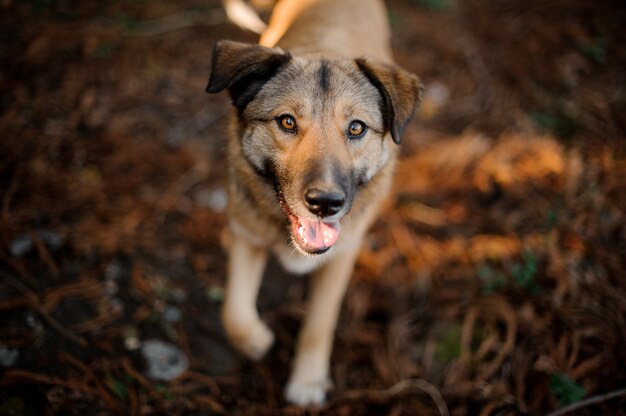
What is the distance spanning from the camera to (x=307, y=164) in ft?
8.58

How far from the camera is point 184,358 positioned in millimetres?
3309

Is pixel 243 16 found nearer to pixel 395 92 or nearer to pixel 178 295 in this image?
pixel 395 92

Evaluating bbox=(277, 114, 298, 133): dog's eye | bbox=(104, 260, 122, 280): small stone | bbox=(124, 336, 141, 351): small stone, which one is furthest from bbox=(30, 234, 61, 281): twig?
bbox=(277, 114, 298, 133): dog's eye

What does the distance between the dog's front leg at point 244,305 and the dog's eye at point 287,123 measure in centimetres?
99

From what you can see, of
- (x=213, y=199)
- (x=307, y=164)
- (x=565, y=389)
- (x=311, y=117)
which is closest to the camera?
(x=307, y=164)

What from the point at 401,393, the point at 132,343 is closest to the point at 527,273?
the point at 401,393

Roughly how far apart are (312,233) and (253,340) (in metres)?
1.08

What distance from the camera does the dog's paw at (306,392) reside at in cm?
325

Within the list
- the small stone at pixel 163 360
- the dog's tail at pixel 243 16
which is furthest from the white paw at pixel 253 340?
the dog's tail at pixel 243 16

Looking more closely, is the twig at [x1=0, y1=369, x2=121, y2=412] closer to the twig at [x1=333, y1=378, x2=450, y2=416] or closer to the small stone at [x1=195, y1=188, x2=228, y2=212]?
the twig at [x1=333, y1=378, x2=450, y2=416]

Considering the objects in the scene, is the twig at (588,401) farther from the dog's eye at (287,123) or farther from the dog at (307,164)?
the dog's eye at (287,123)

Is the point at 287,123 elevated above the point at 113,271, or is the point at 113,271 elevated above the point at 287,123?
the point at 287,123

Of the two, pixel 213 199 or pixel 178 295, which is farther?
pixel 213 199

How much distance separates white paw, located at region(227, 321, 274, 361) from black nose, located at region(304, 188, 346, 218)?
125 centimetres
